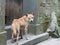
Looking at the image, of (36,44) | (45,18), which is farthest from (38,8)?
(36,44)

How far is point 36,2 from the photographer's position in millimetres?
7301

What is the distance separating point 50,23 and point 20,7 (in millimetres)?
1758

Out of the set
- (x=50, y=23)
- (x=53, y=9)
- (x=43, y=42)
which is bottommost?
(x=43, y=42)

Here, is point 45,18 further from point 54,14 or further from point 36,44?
point 36,44

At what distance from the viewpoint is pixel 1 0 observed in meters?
5.14

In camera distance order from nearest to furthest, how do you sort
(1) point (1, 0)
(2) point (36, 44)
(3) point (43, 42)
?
(1) point (1, 0) < (2) point (36, 44) < (3) point (43, 42)

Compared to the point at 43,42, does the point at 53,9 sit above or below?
above

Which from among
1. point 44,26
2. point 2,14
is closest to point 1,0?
point 2,14

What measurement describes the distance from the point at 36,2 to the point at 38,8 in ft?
0.88

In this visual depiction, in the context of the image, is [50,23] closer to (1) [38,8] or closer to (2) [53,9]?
(2) [53,9]

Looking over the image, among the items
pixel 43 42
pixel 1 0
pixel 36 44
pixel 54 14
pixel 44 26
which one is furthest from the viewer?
pixel 54 14

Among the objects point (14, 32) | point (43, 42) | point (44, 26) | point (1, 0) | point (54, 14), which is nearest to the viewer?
point (1, 0)

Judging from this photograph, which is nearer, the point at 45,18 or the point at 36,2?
the point at 36,2

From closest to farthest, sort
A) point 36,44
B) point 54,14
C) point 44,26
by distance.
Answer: point 36,44 < point 44,26 < point 54,14
